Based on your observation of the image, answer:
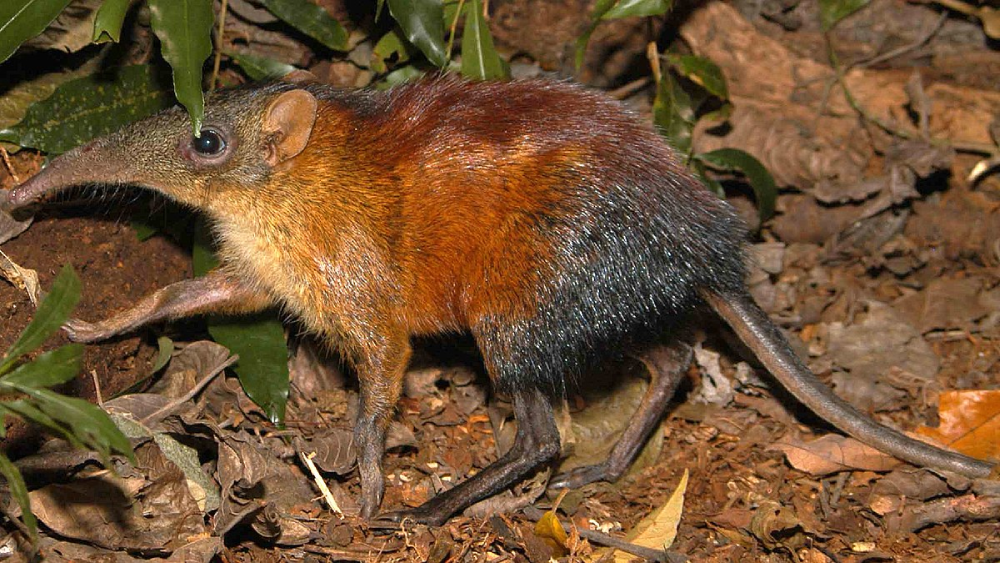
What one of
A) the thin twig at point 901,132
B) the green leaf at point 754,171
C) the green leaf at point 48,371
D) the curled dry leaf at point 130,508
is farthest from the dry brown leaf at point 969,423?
the green leaf at point 48,371

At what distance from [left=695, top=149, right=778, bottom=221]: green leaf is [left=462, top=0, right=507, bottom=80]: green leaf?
1.49 m

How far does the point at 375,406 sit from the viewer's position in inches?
191

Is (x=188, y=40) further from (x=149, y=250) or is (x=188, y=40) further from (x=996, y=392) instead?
(x=996, y=392)

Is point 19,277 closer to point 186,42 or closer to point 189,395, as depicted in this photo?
point 189,395

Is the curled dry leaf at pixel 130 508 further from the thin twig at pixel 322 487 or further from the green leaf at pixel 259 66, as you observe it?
the green leaf at pixel 259 66

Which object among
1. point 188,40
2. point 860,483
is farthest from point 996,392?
point 188,40

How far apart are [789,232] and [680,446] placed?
2023mm

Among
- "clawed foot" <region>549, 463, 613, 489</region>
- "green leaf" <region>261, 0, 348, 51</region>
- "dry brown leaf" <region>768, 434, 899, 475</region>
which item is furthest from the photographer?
"green leaf" <region>261, 0, 348, 51</region>

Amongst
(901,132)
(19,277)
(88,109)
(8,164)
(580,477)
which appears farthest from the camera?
(901,132)

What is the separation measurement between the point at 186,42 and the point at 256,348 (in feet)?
5.13

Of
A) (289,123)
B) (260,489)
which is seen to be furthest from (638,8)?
(260,489)

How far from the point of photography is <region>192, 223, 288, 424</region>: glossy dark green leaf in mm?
4977

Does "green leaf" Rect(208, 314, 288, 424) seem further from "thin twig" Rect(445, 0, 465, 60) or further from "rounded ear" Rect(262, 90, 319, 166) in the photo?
"thin twig" Rect(445, 0, 465, 60)

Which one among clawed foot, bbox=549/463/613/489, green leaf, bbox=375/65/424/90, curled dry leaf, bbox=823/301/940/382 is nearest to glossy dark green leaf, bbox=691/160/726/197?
curled dry leaf, bbox=823/301/940/382
